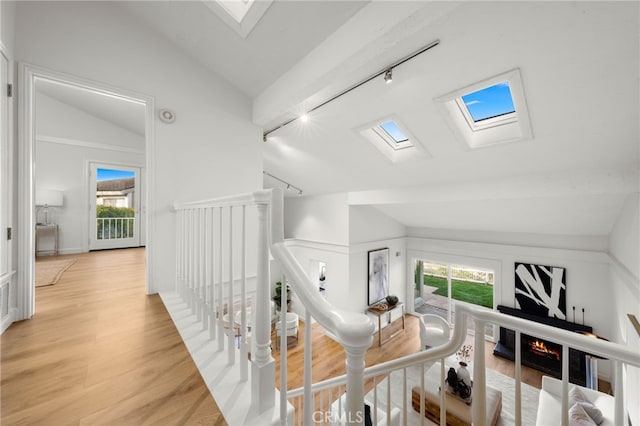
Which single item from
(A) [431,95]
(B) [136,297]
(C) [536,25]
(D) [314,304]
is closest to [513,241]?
(A) [431,95]

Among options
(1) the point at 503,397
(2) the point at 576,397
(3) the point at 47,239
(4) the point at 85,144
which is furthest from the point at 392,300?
(4) the point at 85,144

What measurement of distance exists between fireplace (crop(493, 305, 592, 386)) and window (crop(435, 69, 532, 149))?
3.94 meters

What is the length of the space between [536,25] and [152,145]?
3332mm

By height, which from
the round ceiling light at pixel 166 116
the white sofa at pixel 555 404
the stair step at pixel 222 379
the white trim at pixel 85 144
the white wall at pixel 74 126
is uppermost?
the white wall at pixel 74 126

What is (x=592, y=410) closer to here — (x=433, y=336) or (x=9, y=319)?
(x=433, y=336)

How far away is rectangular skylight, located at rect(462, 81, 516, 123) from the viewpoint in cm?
263

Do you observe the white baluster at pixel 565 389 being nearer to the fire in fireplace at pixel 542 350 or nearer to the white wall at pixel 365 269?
the white wall at pixel 365 269

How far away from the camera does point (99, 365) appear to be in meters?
1.38

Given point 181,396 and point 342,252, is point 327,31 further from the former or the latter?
point 342,252

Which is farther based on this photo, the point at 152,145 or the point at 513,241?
the point at 513,241

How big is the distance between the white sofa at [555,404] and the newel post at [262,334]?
3.08 metres

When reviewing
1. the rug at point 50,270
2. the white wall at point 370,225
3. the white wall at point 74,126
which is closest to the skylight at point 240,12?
the white wall at point 74,126

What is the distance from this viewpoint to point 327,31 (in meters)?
2.08

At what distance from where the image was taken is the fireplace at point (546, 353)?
431 centimetres
